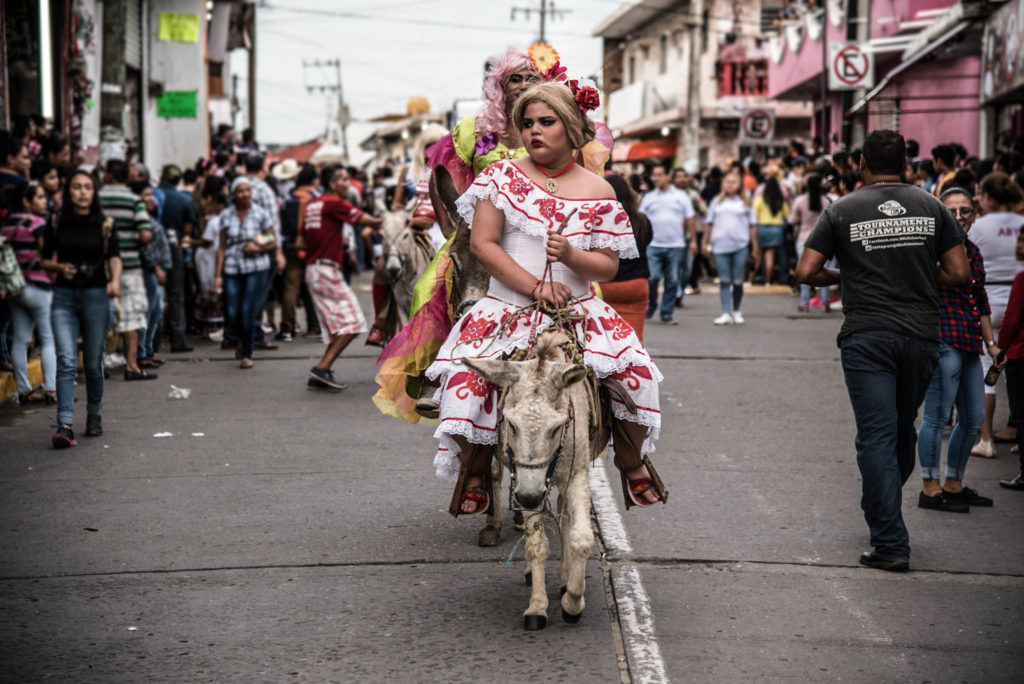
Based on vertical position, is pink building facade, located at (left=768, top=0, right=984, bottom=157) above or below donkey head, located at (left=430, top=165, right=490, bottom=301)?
above

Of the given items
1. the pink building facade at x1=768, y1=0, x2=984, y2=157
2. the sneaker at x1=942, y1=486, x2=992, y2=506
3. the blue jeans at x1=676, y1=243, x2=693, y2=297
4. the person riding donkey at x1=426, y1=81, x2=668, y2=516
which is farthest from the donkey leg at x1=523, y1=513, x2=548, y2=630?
the blue jeans at x1=676, y1=243, x2=693, y2=297

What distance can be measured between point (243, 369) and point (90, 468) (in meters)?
4.67

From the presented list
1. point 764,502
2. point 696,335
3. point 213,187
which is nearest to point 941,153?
point 696,335

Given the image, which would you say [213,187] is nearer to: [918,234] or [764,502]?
[764,502]

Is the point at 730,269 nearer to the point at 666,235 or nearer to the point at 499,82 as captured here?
the point at 666,235

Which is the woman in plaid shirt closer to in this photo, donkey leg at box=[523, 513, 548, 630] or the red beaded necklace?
the red beaded necklace

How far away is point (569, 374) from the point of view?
4832mm

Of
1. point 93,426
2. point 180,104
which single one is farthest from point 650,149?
point 93,426

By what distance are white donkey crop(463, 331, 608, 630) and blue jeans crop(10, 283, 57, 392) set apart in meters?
6.69

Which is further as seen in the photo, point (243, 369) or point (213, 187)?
point (213, 187)

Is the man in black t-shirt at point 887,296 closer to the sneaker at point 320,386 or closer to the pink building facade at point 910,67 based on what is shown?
the sneaker at point 320,386

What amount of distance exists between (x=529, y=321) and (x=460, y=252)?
118 centimetres

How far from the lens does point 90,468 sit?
8391mm

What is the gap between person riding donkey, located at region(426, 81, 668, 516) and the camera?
5.27 metres
